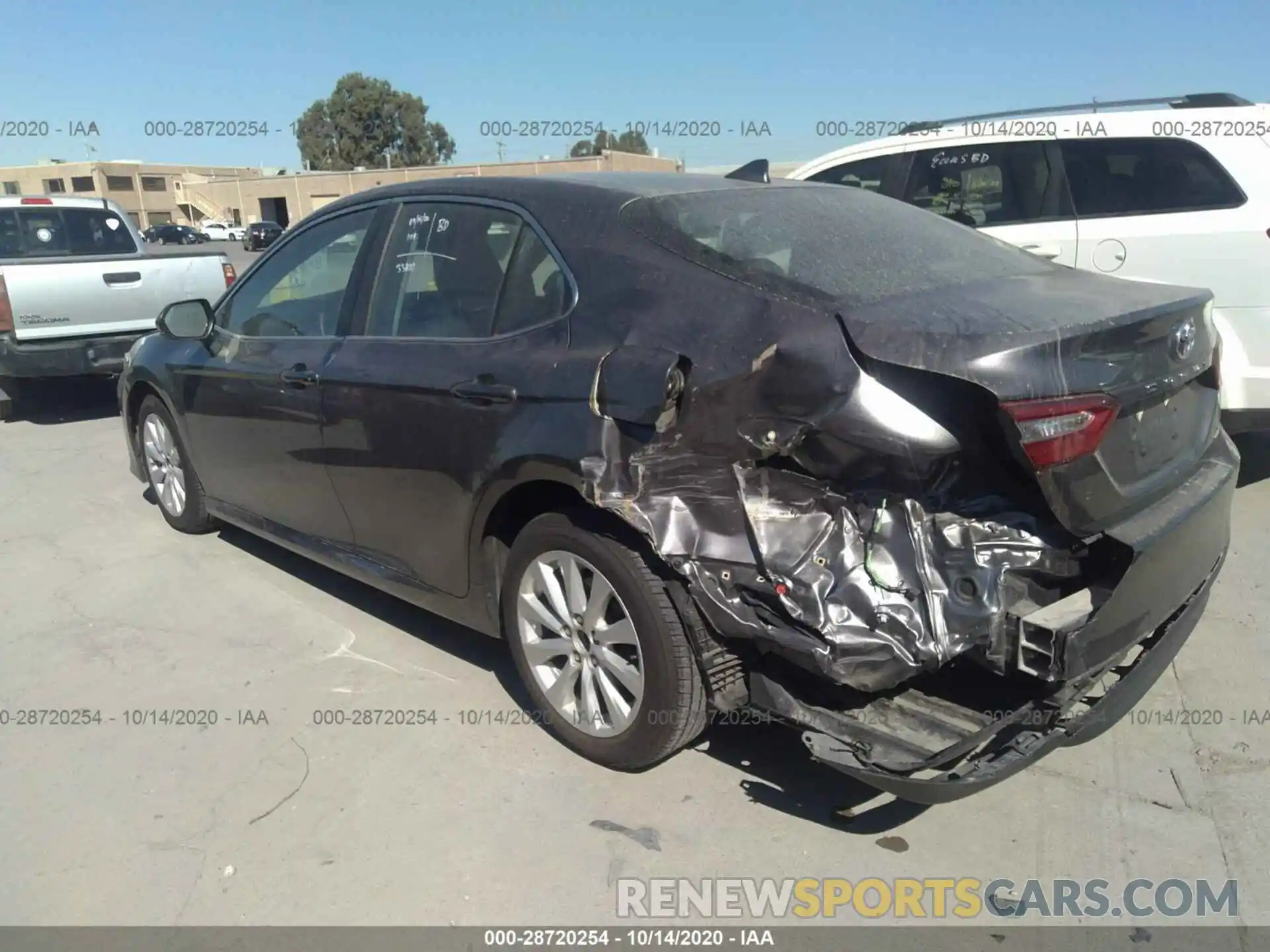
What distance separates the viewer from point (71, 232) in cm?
980

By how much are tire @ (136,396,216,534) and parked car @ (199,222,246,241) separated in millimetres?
53003

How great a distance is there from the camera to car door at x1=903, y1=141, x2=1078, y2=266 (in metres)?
5.67

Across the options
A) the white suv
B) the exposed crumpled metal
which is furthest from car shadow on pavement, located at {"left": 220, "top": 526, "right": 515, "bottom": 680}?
the white suv

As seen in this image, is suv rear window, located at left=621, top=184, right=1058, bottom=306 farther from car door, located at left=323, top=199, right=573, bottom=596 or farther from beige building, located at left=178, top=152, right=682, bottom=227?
beige building, located at left=178, top=152, right=682, bottom=227

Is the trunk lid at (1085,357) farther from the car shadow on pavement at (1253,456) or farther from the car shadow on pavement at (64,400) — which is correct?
the car shadow on pavement at (64,400)

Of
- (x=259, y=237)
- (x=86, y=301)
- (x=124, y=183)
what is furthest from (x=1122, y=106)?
(x=124, y=183)

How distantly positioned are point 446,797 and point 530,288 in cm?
163

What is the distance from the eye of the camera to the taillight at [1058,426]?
2424 mm

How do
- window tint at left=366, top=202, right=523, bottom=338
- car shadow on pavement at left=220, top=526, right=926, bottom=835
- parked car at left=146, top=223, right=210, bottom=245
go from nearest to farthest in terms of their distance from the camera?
car shadow on pavement at left=220, top=526, right=926, bottom=835
window tint at left=366, top=202, right=523, bottom=338
parked car at left=146, top=223, right=210, bottom=245

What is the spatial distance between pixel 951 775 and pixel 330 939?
1.63 m

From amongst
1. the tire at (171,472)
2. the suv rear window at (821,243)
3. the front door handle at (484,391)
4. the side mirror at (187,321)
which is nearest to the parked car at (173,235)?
the tire at (171,472)

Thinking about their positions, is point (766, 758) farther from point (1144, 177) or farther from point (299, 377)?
Answer: point (1144, 177)

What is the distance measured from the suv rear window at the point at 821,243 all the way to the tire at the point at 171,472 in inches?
126

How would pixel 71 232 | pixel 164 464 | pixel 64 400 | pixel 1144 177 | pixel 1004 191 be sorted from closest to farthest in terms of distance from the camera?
1. pixel 1144 177
2. pixel 164 464
3. pixel 1004 191
4. pixel 71 232
5. pixel 64 400
